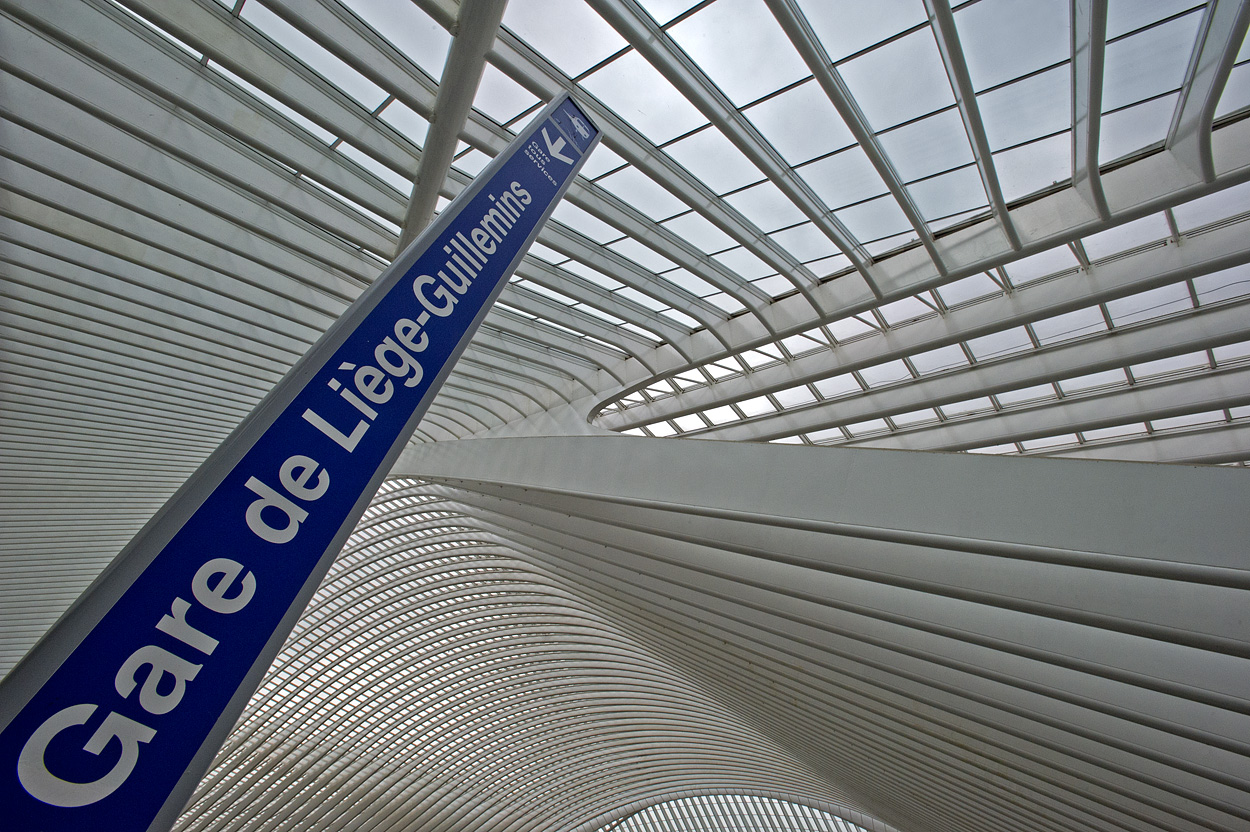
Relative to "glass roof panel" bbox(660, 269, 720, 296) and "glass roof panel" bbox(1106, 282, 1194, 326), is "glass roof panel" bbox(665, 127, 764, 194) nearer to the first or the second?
"glass roof panel" bbox(660, 269, 720, 296)

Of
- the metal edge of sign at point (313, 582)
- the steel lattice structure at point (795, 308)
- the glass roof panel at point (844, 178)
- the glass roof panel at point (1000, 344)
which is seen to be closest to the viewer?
the metal edge of sign at point (313, 582)

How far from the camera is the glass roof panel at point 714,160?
8953 millimetres

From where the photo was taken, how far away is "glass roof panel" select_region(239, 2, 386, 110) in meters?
7.66

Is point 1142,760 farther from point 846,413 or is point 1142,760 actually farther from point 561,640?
point 561,640

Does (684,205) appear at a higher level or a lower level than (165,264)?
higher

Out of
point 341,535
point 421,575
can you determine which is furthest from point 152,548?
point 421,575

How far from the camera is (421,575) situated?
33469mm

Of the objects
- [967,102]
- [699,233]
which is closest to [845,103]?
[967,102]

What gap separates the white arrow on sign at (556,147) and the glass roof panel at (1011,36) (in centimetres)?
534

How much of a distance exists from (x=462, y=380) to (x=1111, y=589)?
15.0 metres

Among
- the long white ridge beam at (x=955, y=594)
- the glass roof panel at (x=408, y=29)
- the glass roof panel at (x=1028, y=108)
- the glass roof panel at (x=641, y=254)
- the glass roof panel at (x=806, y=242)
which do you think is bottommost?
the long white ridge beam at (x=955, y=594)

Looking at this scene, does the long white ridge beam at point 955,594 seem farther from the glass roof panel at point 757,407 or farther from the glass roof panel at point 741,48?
the glass roof panel at point 757,407

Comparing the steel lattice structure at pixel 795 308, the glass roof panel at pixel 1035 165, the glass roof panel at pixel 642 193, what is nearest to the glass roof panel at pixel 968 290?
the steel lattice structure at pixel 795 308

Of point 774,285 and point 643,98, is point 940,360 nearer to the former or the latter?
point 774,285
